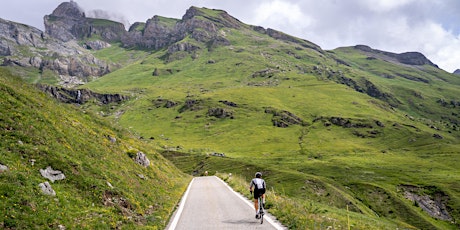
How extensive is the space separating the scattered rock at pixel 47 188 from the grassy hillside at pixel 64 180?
197mm

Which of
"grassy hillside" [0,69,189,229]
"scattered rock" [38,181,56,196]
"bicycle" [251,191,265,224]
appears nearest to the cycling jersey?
"bicycle" [251,191,265,224]

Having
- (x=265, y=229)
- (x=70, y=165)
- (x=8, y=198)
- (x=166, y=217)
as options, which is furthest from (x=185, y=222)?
(x=8, y=198)

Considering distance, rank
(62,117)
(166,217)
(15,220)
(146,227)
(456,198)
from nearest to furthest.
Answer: (15,220)
(146,227)
(166,217)
(62,117)
(456,198)

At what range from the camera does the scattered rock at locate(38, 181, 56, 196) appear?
47.4 feet

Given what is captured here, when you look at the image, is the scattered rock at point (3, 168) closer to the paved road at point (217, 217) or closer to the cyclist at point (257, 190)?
the paved road at point (217, 217)

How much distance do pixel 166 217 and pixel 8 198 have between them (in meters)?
9.40

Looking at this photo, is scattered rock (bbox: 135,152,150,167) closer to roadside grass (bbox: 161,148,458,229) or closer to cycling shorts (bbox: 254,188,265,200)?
cycling shorts (bbox: 254,188,265,200)

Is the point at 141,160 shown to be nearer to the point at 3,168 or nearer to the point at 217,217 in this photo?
the point at 217,217

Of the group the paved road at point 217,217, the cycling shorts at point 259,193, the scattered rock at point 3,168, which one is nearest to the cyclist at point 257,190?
the cycling shorts at point 259,193

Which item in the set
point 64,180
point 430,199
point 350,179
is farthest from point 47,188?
point 430,199

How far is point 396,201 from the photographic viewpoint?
104 meters

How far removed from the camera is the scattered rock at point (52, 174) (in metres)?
16.2

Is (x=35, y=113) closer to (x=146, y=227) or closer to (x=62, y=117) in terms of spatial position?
(x=62, y=117)

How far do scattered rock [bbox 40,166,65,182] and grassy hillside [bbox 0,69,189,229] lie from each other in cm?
24
